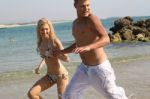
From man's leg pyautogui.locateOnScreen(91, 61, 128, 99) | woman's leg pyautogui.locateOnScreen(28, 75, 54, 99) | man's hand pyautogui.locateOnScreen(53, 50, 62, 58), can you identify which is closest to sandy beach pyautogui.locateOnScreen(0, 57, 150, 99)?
woman's leg pyautogui.locateOnScreen(28, 75, 54, 99)

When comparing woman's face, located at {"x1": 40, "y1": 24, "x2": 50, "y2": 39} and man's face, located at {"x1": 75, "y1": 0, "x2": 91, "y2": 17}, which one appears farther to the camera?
woman's face, located at {"x1": 40, "y1": 24, "x2": 50, "y2": 39}

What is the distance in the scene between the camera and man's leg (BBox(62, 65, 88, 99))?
5504mm

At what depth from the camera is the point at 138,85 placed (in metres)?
10.0

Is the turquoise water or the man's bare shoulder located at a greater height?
the man's bare shoulder

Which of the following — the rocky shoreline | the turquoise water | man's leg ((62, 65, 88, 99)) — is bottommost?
the rocky shoreline

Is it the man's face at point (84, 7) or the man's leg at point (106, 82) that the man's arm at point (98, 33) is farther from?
the man's leg at point (106, 82)

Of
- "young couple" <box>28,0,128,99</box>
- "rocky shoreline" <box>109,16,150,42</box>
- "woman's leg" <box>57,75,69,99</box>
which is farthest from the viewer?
"rocky shoreline" <box>109,16,150,42</box>

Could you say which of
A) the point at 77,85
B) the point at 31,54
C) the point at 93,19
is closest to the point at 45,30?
the point at 77,85

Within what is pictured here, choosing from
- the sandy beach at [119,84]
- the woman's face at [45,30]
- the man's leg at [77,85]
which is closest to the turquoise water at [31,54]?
the sandy beach at [119,84]

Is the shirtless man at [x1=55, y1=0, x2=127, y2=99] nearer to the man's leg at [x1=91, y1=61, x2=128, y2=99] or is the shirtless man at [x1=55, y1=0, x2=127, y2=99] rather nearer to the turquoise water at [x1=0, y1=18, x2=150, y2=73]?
the man's leg at [x1=91, y1=61, x2=128, y2=99]

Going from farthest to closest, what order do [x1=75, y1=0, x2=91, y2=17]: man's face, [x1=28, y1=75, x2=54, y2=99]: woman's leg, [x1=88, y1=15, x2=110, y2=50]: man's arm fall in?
1. [x1=28, y1=75, x2=54, y2=99]: woman's leg
2. [x1=75, y1=0, x2=91, y2=17]: man's face
3. [x1=88, y1=15, x2=110, y2=50]: man's arm

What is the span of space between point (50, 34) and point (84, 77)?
1272 mm

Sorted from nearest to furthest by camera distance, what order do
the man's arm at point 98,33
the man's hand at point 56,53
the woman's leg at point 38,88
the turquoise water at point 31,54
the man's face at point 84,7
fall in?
the man's arm at point 98,33, the man's face at point 84,7, the man's hand at point 56,53, the woman's leg at point 38,88, the turquoise water at point 31,54

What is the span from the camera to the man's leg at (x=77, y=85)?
5.50 meters
